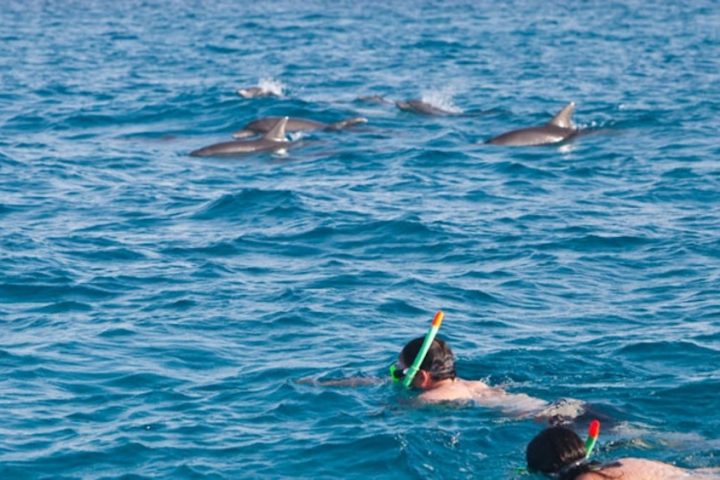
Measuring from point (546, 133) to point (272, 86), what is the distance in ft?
32.7

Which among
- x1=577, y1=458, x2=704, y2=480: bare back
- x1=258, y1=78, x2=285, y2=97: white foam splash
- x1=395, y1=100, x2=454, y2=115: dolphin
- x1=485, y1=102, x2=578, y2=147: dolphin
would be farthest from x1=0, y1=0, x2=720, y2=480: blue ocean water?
x1=577, y1=458, x2=704, y2=480: bare back

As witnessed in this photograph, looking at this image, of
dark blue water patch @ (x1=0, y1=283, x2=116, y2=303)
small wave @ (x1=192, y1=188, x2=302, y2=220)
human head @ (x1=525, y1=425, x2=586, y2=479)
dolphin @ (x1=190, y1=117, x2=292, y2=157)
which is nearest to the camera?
human head @ (x1=525, y1=425, x2=586, y2=479)

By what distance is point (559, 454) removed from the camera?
10430mm

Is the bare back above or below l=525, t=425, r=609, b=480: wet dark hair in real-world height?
below

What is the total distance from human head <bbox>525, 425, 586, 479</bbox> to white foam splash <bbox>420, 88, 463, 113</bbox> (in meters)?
22.0

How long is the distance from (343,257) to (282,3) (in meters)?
45.8

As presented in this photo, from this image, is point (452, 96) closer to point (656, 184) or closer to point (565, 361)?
point (656, 184)

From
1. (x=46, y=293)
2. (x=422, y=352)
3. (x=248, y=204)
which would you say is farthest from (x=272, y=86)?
(x=422, y=352)

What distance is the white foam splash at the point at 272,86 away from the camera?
114 feet

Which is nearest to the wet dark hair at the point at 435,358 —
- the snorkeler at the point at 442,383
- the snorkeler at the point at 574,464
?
the snorkeler at the point at 442,383

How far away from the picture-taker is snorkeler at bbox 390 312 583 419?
42.2 ft

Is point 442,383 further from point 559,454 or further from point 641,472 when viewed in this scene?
point 641,472

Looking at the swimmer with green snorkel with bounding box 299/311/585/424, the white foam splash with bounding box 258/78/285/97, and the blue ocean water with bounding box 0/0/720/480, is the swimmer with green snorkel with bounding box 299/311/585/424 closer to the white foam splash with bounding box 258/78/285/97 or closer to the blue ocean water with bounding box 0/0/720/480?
the blue ocean water with bounding box 0/0/720/480

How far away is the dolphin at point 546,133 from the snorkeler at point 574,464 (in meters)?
17.2
